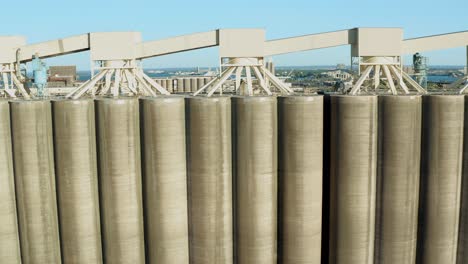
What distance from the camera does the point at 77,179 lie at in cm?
1991

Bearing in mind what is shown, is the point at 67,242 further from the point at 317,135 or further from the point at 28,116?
the point at 317,135

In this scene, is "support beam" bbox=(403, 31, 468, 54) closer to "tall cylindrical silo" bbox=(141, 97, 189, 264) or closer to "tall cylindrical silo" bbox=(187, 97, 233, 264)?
"tall cylindrical silo" bbox=(187, 97, 233, 264)

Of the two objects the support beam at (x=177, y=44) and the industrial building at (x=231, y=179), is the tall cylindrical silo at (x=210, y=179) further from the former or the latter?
the support beam at (x=177, y=44)

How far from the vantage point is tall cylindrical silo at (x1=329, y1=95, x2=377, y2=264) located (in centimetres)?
2003

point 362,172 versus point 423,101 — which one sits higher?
point 423,101

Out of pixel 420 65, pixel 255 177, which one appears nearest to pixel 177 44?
pixel 255 177

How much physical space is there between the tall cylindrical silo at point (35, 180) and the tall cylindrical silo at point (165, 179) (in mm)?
4254

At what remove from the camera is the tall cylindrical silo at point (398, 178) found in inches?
787

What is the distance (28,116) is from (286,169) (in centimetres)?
1149

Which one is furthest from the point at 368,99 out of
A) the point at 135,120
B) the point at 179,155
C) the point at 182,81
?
the point at 182,81

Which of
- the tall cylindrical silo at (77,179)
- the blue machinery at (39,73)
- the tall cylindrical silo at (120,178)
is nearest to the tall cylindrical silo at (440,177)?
the tall cylindrical silo at (120,178)

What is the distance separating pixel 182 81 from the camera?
78.6 meters

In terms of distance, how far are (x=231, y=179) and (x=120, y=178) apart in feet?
16.0

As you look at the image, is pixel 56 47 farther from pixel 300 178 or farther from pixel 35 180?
pixel 300 178
